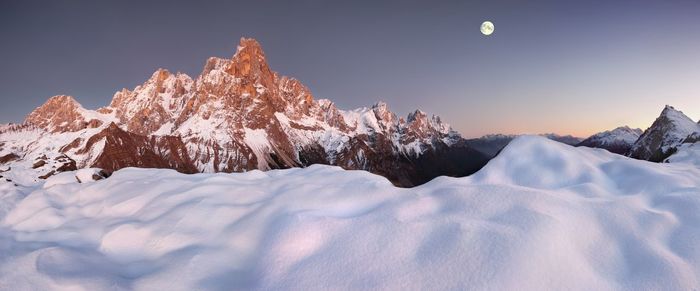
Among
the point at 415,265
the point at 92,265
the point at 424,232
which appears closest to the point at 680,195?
the point at 424,232

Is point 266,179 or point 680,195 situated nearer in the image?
point 680,195

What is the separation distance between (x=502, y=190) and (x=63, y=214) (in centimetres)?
1613

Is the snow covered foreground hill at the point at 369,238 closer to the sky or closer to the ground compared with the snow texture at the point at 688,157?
closer to the sky

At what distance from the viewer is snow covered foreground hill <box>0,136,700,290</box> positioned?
7668 millimetres

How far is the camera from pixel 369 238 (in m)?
9.04

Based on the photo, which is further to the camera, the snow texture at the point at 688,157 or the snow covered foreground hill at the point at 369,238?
the snow texture at the point at 688,157

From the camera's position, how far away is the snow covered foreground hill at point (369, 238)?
7.67m

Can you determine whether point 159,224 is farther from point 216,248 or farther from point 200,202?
point 216,248

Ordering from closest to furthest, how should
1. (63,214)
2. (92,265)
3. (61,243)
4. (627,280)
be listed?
1. (627,280)
2. (92,265)
3. (61,243)
4. (63,214)

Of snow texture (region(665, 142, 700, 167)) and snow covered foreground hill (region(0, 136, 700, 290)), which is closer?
snow covered foreground hill (region(0, 136, 700, 290))

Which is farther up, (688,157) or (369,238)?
(369,238)

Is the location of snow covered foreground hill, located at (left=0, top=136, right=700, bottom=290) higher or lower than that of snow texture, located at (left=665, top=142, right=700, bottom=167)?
higher

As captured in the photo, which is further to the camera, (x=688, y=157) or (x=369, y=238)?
Result: (x=688, y=157)

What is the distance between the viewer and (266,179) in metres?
17.3
